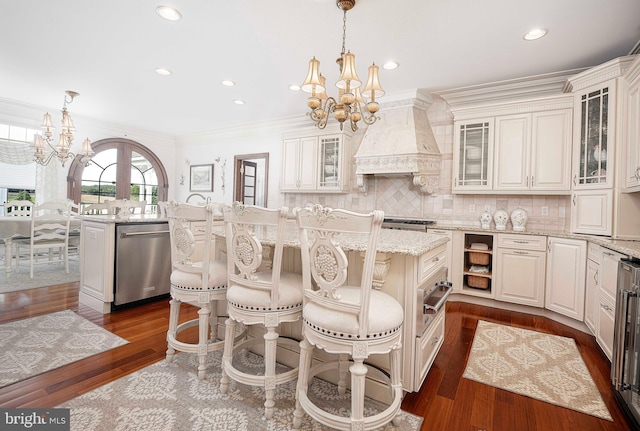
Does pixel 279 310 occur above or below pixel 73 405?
above

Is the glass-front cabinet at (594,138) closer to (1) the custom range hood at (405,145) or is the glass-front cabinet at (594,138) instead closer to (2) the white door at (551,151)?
(2) the white door at (551,151)

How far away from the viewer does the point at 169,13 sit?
2535 millimetres

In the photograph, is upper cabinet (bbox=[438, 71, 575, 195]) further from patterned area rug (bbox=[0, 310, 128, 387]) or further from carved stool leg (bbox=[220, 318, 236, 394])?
patterned area rug (bbox=[0, 310, 128, 387])

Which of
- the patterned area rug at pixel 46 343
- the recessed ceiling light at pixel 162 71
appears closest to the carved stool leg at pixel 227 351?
the patterned area rug at pixel 46 343

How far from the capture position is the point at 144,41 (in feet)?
9.92

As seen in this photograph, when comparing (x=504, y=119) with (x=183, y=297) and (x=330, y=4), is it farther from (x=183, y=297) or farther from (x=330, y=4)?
(x=183, y=297)

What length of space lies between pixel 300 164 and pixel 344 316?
162 inches

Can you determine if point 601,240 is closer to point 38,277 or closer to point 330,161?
Answer: point 330,161

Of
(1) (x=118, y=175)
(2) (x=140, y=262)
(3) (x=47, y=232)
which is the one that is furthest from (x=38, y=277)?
(1) (x=118, y=175)

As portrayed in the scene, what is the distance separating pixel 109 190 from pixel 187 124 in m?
2.16

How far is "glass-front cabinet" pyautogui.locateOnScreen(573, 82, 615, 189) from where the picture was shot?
2820 mm

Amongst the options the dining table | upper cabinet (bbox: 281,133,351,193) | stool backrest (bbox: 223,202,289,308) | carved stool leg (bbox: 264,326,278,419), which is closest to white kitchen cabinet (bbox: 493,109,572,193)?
upper cabinet (bbox: 281,133,351,193)

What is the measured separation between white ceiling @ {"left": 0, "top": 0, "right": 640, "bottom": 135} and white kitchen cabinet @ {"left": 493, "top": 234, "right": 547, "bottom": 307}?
1928 millimetres

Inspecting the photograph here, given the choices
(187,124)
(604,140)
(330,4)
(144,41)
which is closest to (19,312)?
(144,41)
